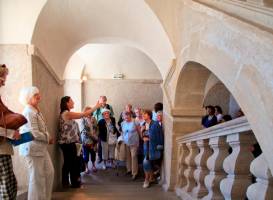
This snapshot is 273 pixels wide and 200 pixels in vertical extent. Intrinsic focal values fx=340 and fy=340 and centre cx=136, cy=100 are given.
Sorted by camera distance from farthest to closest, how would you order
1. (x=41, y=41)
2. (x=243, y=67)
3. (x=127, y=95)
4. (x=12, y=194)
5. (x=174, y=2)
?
(x=127, y=95)
(x=41, y=41)
(x=174, y=2)
(x=12, y=194)
(x=243, y=67)

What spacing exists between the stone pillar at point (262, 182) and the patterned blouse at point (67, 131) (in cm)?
406

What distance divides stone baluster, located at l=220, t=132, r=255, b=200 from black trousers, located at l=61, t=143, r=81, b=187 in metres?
3.76

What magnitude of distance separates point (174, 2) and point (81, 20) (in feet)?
6.98

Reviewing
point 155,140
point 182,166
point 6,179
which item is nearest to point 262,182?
point 6,179

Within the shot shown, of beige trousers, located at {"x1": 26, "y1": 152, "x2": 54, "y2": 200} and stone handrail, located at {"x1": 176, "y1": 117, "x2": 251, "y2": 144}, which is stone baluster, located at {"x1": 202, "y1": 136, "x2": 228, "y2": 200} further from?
beige trousers, located at {"x1": 26, "y1": 152, "x2": 54, "y2": 200}

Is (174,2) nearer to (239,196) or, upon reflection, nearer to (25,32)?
(25,32)

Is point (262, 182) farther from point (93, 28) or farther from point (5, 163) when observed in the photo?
point (93, 28)

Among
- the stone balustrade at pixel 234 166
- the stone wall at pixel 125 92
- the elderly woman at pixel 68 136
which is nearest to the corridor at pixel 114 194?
the elderly woman at pixel 68 136

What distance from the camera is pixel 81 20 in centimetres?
623

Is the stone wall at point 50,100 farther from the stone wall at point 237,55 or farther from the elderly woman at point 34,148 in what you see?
the stone wall at point 237,55

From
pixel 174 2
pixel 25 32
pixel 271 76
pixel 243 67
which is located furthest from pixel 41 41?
pixel 271 76

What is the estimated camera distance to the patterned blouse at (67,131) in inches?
224

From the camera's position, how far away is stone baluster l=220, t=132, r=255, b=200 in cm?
234

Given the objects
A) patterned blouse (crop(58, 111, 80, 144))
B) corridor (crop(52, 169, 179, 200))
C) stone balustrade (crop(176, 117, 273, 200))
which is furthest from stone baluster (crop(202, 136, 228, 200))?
patterned blouse (crop(58, 111, 80, 144))
